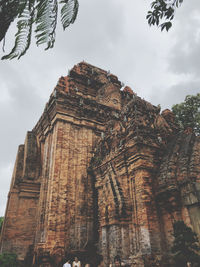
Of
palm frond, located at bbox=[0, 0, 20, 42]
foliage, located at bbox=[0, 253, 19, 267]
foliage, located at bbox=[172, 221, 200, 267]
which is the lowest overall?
foliage, located at bbox=[0, 253, 19, 267]

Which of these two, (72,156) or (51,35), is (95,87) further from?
(51,35)

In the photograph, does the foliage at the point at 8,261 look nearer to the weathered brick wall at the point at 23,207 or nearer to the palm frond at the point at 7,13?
the weathered brick wall at the point at 23,207

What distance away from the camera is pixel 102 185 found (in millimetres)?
10000

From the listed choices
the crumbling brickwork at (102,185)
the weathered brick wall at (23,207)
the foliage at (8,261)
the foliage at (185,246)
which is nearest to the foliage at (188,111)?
the crumbling brickwork at (102,185)

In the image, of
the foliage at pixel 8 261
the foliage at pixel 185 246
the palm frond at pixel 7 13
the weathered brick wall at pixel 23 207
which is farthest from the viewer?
the weathered brick wall at pixel 23 207

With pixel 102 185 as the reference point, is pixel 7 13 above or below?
below

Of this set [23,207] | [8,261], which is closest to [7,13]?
[8,261]

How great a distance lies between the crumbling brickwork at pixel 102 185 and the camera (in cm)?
725

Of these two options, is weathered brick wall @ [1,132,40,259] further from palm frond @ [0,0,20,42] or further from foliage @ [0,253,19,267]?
palm frond @ [0,0,20,42]

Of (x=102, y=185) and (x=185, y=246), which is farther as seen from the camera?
(x=102, y=185)

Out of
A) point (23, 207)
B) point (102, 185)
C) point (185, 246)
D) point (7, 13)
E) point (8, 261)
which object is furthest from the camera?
point (23, 207)

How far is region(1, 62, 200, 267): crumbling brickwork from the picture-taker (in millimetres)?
7251

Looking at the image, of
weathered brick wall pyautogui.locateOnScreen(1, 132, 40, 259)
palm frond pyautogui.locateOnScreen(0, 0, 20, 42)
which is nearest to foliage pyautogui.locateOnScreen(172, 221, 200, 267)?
palm frond pyautogui.locateOnScreen(0, 0, 20, 42)

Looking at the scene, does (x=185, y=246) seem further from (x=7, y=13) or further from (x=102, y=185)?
(x=7, y=13)
